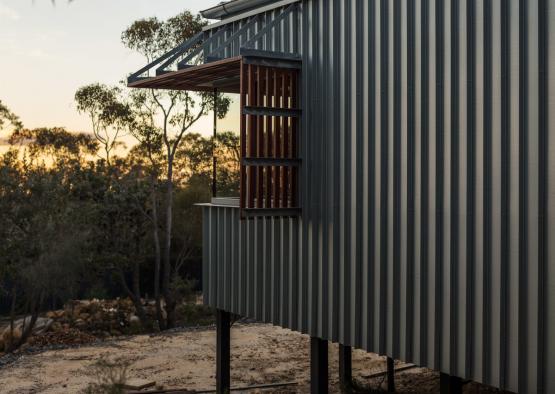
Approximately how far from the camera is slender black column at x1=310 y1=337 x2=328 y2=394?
740 centimetres

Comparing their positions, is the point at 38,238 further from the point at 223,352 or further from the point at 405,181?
the point at 405,181

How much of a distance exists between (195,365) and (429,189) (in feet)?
26.5

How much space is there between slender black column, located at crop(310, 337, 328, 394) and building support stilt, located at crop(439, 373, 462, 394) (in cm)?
167

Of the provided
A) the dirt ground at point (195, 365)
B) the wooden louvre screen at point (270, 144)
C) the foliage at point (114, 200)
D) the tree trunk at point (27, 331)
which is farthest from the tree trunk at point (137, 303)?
the wooden louvre screen at point (270, 144)

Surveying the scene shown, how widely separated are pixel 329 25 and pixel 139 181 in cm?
1589

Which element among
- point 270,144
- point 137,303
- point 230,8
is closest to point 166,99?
point 137,303

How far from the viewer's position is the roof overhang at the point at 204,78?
7.43 meters

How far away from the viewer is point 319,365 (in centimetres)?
747

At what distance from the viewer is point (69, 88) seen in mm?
25422

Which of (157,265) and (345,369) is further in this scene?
(157,265)

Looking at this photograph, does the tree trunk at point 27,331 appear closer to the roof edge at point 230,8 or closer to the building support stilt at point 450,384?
Result: the roof edge at point 230,8

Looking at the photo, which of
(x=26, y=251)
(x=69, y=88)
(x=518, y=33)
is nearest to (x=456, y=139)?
(x=518, y=33)

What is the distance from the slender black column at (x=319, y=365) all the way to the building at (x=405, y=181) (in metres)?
0.02

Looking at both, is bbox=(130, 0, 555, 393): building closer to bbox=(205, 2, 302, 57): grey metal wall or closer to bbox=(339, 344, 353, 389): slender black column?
bbox=(205, 2, 302, 57): grey metal wall
